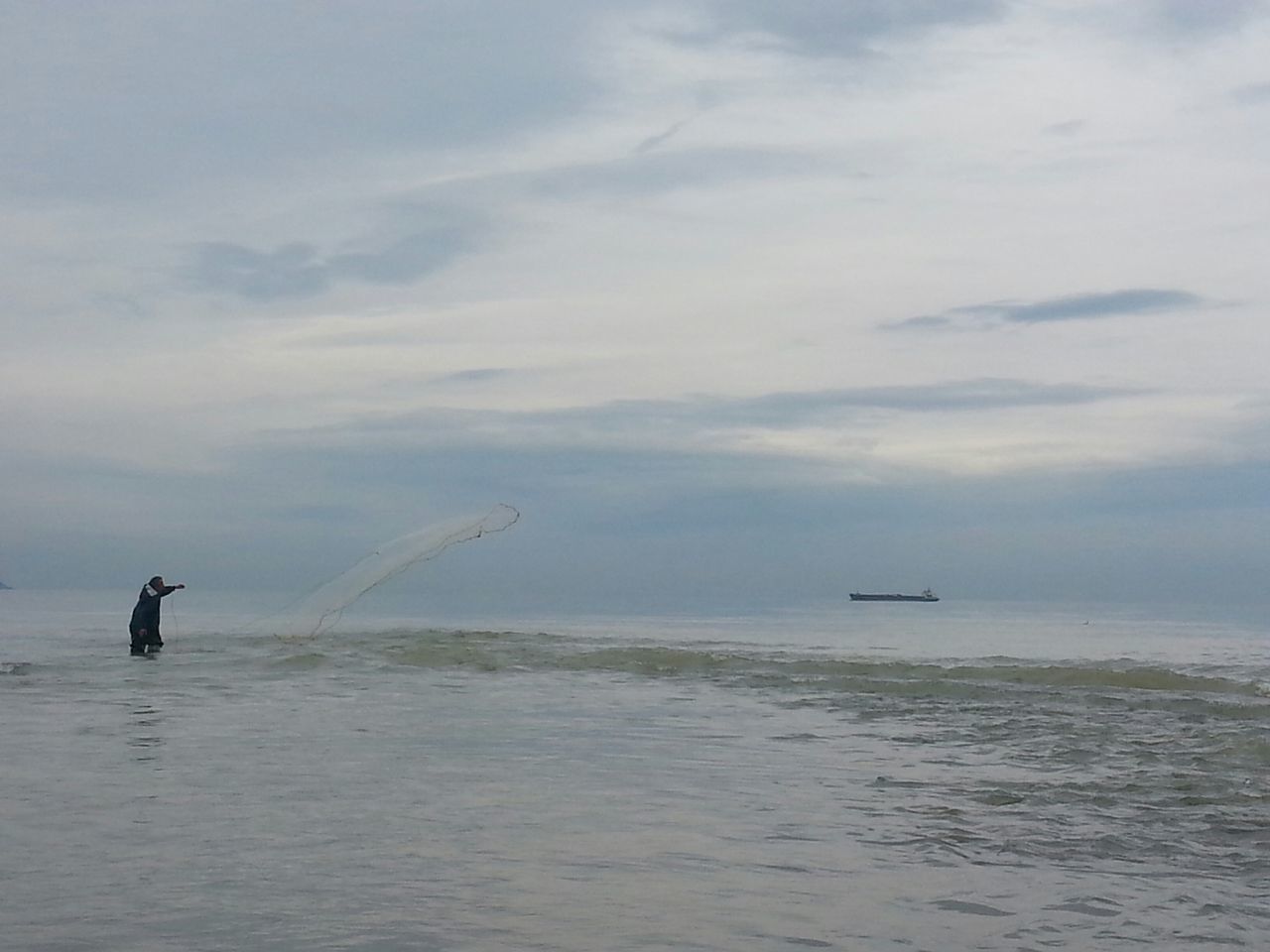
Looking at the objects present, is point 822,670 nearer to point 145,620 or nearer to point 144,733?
point 145,620

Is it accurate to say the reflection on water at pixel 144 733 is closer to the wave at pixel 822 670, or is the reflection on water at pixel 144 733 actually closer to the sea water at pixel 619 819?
the sea water at pixel 619 819

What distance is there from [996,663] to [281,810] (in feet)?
89.3

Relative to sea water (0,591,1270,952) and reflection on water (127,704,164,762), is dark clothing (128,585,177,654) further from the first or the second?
reflection on water (127,704,164,762)

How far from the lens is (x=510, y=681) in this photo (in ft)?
84.1

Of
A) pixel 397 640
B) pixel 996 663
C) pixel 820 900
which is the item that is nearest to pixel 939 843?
pixel 820 900

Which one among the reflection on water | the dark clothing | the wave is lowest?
the wave

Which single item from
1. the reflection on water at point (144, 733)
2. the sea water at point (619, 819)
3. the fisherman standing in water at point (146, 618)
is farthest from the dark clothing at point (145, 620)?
the reflection on water at point (144, 733)

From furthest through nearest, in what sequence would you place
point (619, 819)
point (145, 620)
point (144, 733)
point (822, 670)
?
point (145, 620)
point (822, 670)
point (144, 733)
point (619, 819)

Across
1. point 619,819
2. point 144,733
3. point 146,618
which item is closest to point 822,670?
point 146,618

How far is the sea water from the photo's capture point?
25.0ft

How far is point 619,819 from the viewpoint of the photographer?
1071 centimetres

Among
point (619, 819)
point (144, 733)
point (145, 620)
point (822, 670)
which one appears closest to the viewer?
point (619, 819)

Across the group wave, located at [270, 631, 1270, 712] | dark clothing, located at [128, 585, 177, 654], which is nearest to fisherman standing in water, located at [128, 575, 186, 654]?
dark clothing, located at [128, 585, 177, 654]

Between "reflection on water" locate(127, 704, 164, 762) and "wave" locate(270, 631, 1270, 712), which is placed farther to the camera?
"wave" locate(270, 631, 1270, 712)
